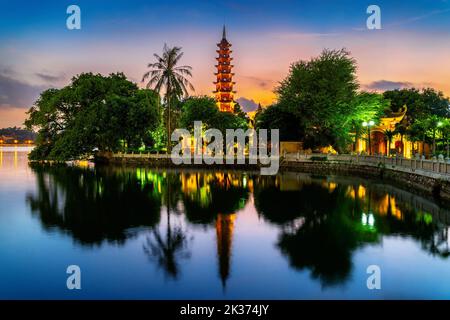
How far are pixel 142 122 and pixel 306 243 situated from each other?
142ft

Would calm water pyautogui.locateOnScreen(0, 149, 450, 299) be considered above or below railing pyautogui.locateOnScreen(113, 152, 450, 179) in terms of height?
below

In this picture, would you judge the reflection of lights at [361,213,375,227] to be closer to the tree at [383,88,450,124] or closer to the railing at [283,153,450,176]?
the railing at [283,153,450,176]

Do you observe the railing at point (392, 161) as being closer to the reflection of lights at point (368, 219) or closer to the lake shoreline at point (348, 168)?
the lake shoreline at point (348, 168)

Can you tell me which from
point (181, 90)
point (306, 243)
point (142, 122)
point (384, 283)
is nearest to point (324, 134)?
point (181, 90)

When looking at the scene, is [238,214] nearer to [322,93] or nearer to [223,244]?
[223,244]

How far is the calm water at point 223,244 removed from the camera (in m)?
11.2

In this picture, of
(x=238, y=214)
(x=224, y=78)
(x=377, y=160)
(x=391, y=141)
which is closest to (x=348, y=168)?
(x=377, y=160)

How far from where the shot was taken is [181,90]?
174ft

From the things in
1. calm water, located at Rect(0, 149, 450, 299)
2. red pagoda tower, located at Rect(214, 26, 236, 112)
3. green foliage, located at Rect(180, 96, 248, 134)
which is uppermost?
red pagoda tower, located at Rect(214, 26, 236, 112)

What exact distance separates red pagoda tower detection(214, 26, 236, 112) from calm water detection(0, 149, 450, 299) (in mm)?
64781

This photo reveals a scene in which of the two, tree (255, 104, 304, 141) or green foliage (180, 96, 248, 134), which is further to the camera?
green foliage (180, 96, 248, 134)

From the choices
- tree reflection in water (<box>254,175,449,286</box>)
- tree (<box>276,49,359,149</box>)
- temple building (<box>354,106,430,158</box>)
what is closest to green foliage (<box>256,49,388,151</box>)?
tree (<box>276,49,359,149</box>)

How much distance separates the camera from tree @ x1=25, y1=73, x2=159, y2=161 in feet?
181

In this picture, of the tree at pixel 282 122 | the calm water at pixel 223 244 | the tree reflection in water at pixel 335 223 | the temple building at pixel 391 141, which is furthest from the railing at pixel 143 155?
the calm water at pixel 223 244
